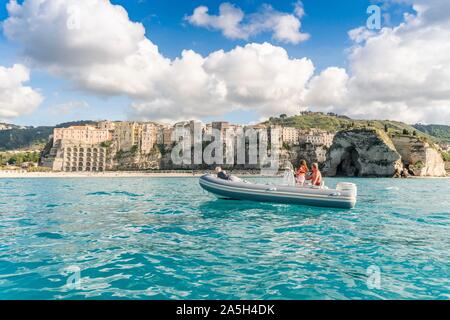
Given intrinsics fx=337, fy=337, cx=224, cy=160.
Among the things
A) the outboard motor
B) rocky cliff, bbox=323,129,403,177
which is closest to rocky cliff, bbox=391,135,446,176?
rocky cliff, bbox=323,129,403,177

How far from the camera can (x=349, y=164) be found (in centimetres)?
10025

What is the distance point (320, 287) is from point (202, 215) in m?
8.97

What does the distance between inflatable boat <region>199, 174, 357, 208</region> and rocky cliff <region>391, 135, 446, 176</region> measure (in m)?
87.7

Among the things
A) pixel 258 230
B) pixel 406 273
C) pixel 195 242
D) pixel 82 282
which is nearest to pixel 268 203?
pixel 258 230

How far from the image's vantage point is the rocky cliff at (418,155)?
299 feet

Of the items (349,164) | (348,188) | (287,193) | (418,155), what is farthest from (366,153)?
(287,193)

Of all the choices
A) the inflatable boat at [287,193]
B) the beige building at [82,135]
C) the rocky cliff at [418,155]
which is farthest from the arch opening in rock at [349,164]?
the beige building at [82,135]

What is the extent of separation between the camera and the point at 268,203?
17.9 m

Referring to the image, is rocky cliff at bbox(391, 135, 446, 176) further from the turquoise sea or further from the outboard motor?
the turquoise sea

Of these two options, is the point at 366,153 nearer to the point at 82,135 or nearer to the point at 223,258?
the point at 223,258

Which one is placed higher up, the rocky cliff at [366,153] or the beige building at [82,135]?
the beige building at [82,135]

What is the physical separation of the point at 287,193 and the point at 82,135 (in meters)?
140

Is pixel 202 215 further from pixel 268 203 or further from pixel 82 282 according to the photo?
pixel 82 282

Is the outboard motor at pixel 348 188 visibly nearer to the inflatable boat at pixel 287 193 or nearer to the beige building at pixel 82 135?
the inflatable boat at pixel 287 193
